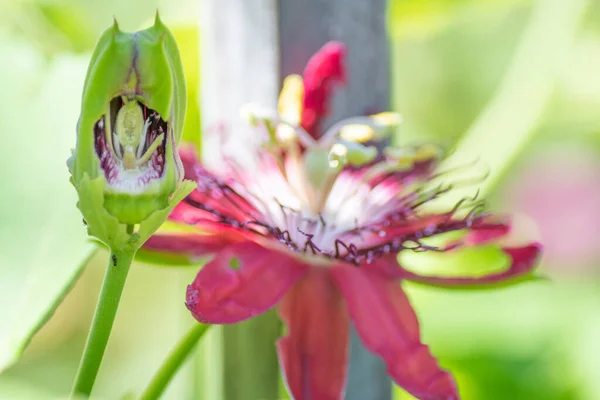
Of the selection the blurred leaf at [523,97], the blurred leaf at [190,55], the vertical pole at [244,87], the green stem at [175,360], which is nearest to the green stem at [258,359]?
the vertical pole at [244,87]

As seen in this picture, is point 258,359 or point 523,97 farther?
point 523,97

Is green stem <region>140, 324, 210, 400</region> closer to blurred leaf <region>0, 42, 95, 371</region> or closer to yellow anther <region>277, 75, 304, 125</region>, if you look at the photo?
blurred leaf <region>0, 42, 95, 371</region>

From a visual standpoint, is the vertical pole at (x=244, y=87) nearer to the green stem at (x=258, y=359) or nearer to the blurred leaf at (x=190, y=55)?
the green stem at (x=258, y=359)

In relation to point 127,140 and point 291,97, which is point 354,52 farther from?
point 127,140

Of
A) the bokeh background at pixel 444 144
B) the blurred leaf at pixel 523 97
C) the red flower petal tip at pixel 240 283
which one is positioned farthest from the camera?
the blurred leaf at pixel 523 97

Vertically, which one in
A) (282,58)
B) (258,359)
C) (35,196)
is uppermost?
(282,58)

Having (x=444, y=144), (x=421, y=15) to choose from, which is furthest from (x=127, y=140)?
(x=421, y=15)
